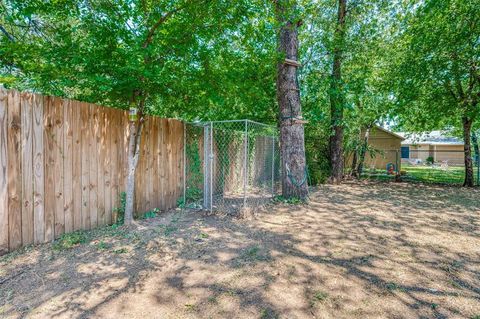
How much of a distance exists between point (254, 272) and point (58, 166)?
269 centimetres

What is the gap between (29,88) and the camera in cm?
336

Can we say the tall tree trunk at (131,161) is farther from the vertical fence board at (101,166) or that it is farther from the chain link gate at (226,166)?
the chain link gate at (226,166)

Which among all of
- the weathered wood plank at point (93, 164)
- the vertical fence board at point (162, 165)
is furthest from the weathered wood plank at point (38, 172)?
the vertical fence board at point (162, 165)

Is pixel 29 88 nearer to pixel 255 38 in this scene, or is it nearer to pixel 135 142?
pixel 135 142

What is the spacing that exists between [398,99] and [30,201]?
33.4ft

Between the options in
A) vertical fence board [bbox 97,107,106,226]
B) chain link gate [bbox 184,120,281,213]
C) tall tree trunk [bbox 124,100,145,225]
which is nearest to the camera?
vertical fence board [bbox 97,107,106,226]

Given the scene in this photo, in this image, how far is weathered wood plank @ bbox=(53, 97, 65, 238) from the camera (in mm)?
3164

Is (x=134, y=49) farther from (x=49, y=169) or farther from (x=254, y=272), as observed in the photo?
(x=254, y=272)

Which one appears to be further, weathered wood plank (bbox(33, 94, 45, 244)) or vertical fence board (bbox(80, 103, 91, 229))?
vertical fence board (bbox(80, 103, 91, 229))

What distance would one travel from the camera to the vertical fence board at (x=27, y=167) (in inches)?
113

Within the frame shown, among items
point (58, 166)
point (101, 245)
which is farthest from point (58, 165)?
point (101, 245)

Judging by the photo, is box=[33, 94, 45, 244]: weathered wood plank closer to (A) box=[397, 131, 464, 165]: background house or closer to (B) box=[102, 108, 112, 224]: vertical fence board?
(B) box=[102, 108, 112, 224]: vertical fence board

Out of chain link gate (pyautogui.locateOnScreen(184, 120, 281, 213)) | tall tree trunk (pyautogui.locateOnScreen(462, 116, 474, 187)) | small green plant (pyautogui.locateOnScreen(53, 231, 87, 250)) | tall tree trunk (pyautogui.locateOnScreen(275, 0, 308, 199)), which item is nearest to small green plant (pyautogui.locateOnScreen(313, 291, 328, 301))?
chain link gate (pyautogui.locateOnScreen(184, 120, 281, 213))

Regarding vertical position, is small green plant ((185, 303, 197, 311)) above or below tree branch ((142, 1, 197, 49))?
below
